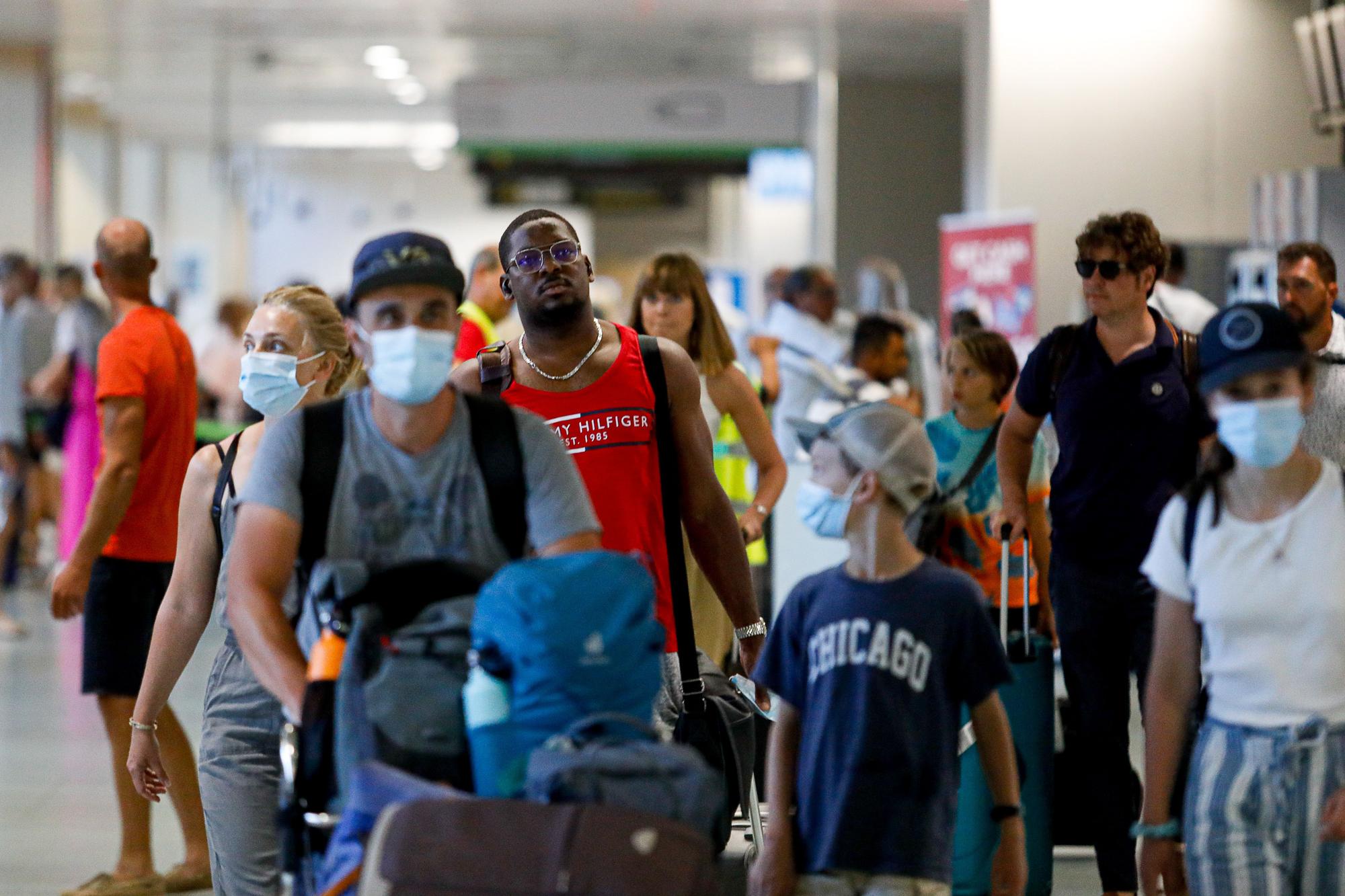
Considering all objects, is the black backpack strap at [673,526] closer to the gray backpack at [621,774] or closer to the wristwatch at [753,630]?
the wristwatch at [753,630]

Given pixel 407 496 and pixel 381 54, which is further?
pixel 381 54

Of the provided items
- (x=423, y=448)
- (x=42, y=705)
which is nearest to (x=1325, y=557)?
(x=423, y=448)

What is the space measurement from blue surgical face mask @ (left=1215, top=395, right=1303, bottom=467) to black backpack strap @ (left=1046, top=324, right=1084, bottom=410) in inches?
64.4

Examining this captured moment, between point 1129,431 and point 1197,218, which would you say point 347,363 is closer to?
point 1129,431

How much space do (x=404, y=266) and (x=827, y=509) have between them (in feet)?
2.64

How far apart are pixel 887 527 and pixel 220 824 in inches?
55.8

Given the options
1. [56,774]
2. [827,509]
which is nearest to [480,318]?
[56,774]

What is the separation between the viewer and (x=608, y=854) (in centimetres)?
237

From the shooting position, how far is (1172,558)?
281cm

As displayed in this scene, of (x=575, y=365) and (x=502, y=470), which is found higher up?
(x=575, y=365)

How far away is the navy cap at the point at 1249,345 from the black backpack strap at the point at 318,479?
1322 mm

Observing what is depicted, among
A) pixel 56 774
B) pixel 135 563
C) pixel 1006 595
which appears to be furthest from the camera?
pixel 56 774

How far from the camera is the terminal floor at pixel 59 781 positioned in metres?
5.32

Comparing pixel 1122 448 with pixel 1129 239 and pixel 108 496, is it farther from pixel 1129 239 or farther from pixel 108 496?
pixel 108 496
